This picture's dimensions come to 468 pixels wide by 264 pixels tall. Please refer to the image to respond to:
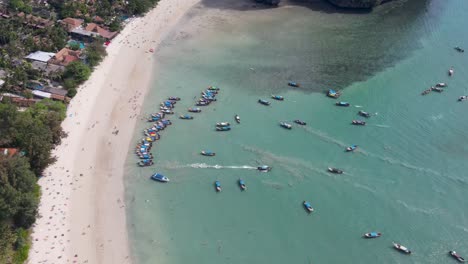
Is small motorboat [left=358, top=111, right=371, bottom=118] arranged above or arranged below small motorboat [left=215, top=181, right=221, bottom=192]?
above

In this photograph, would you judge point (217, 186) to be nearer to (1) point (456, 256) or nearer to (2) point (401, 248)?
(2) point (401, 248)

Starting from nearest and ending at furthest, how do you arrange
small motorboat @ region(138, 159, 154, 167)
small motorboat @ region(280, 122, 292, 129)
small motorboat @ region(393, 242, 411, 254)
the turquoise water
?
small motorboat @ region(393, 242, 411, 254), the turquoise water, small motorboat @ region(138, 159, 154, 167), small motorboat @ region(280, 122, 292, 129)

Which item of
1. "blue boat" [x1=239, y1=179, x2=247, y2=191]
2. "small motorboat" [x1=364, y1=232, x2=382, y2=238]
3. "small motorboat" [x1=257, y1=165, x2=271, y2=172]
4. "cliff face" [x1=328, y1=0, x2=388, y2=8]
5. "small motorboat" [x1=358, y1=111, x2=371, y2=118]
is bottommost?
"small motorboat" [x1=364, y1=232, x2=382, y2=238]

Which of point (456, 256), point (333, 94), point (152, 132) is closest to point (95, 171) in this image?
point (152, 132)

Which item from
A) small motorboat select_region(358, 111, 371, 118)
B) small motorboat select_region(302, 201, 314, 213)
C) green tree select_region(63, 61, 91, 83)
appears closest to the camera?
small motorboat select_region(302, 201, 314, 213)

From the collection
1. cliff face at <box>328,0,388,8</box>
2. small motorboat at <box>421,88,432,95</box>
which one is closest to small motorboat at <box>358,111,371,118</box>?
small motorboat at <box>421,88,432,95</box>

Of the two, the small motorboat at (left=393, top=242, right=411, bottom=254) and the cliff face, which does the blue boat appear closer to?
the small motorboat at (left=393, top=242, right=411, bottom=254)

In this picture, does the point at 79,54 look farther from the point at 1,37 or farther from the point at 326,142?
the point at 326,142
